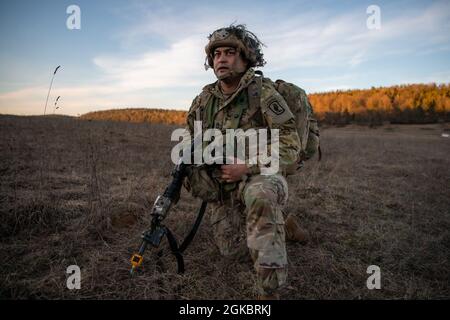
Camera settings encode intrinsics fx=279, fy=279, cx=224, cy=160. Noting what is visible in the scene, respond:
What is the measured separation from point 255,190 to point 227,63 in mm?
1495

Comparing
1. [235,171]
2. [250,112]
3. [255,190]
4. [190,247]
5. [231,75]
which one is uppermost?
[231,75]

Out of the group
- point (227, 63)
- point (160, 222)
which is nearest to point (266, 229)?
point (160, 222)

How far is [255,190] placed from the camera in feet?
7.84

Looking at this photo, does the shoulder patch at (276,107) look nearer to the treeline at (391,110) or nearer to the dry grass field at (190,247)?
the dry grass field at (190,247)

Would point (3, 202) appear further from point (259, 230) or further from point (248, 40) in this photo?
point (248, 40)

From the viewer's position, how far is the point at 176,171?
273cm

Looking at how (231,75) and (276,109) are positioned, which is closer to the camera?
(276,109)

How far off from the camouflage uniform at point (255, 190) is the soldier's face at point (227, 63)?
0.54ft

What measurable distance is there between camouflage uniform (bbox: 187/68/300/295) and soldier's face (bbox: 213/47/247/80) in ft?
0.54

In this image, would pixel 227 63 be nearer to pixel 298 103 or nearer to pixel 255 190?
pixel 298 103

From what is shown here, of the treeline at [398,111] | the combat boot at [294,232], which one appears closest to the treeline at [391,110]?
the treeline at [398,111]

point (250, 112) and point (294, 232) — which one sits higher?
point (250, 112)

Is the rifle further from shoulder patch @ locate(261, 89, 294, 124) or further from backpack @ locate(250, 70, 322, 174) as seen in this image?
backpack @ locate(250, 70, 322, 174)
